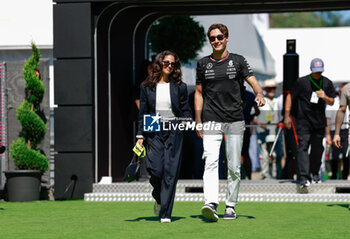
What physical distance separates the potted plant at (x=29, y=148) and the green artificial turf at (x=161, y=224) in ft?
1.21

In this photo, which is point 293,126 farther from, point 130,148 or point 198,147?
point 130,148

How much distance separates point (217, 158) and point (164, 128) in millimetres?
600

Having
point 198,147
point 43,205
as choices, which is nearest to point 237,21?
point 198,147

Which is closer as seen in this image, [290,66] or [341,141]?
[290,66]

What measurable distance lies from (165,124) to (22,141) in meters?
3.89

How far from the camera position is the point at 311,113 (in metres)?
10.9

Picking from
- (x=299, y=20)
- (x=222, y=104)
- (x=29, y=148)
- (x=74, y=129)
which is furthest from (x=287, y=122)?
(x=299, y=20)

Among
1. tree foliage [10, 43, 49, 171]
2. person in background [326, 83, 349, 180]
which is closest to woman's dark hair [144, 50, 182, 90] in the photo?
tree foliage [10, 43, 49, 171]

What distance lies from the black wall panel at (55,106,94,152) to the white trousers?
3.33 meters

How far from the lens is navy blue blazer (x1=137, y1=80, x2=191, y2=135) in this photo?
26.5 ft

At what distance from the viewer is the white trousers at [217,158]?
7.98 metres

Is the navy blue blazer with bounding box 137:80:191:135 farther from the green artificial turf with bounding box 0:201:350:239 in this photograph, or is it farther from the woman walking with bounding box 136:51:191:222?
the green artificial turf with bounding box 0:201:350:239

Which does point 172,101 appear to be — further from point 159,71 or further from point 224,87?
point 224,87


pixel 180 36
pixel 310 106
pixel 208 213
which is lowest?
pixel 208 213
